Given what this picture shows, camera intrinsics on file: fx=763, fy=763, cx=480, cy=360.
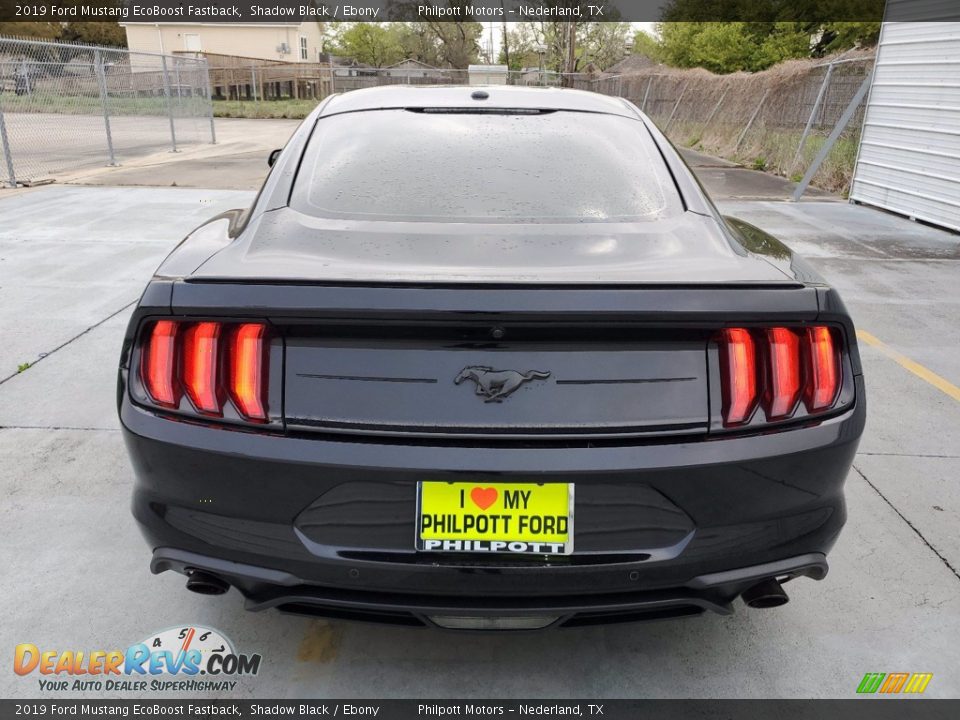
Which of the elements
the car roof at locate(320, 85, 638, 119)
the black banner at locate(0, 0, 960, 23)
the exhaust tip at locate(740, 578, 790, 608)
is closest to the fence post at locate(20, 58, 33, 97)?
the car roof at locate(320, 85, 638, 119)

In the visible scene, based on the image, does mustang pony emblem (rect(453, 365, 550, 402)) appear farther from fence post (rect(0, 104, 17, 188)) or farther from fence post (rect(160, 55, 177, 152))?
fence post (rect(160, 55, 177, 152))

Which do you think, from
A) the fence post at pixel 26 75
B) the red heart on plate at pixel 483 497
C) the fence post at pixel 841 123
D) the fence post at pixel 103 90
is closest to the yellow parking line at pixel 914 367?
the red heart on plate at pixel 483 497

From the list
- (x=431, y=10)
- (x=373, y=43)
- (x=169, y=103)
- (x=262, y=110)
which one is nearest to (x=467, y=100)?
(x=169, y=103)

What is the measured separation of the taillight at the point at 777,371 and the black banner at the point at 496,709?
2.80ft

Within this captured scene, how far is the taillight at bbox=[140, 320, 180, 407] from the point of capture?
6.03 ft

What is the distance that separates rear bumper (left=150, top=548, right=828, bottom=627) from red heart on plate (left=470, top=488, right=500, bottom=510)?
0.81 ft

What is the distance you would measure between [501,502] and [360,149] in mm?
1457

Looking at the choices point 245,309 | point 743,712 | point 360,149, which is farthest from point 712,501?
point 360,149

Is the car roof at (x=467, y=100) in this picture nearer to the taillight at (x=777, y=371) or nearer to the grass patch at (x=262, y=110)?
the taillight at (x=777, y=371)

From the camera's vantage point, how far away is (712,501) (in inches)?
70.9

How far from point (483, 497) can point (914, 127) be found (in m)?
10.7

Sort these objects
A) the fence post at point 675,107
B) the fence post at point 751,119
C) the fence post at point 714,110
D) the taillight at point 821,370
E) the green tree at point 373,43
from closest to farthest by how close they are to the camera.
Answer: the taillight at point 821,370 → the fence post at point 751,119 → the fence post at point 714,110 → the fence post at point 675,107 → the green tree at point 373,43

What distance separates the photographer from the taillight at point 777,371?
71.3 inches

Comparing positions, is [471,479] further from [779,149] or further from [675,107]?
[675,107]
